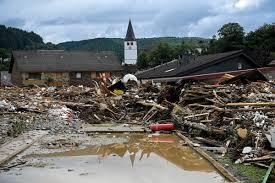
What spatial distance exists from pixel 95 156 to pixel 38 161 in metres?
1.99

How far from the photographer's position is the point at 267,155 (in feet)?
38.2

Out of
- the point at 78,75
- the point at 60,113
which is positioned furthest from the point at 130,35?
the point at 60,113

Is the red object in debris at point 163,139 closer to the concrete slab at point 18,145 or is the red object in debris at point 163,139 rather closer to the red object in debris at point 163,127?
the red object in debris at point 163,127

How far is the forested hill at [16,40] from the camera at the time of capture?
484 feet

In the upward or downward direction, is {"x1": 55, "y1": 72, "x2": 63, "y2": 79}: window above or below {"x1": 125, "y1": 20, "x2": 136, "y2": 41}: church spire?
below

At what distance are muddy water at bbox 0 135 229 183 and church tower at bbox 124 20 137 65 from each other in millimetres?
112666

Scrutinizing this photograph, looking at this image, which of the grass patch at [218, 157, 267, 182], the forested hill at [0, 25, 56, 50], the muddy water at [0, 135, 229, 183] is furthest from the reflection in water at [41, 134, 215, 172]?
the forested hill at [0, 25, 56, 50]

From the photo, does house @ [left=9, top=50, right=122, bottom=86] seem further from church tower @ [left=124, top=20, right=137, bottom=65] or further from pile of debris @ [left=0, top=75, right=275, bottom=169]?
church tower @ [left=124, top=20, right=137, bottom=65]

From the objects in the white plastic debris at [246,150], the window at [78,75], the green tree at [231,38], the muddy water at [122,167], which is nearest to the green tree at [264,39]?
the green tree at [231,38]

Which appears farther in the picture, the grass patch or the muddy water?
the muddy water

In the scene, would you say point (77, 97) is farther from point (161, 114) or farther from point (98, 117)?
point (161, 114)

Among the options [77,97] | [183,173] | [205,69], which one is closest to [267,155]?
[183,173]

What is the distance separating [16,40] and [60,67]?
80906mm

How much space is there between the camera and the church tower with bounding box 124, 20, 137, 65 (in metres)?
129
